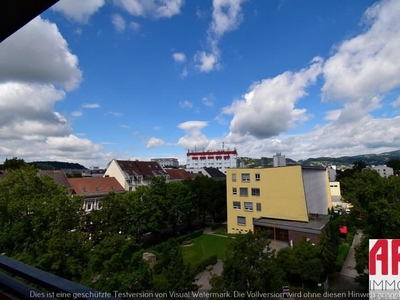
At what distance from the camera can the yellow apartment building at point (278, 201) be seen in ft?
75.8

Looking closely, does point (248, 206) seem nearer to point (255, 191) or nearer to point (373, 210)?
point (255, 191)

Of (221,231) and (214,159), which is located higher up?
(214,159)

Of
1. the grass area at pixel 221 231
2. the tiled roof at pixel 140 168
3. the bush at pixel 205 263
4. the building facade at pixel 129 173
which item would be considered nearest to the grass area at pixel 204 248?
the bush at pixel 205 263

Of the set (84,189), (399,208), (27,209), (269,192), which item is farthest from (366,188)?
(84,189)

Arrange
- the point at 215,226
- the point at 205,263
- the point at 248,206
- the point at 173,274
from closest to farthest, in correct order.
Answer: the point at 173,274 < the point at 205,263 < the point at 248,206 < the point at 215,226

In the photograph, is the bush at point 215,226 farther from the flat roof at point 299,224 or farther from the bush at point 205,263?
the bush at point 205,263

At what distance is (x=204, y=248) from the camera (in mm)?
22406

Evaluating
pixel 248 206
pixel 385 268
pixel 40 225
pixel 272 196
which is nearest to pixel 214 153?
pixel 248 206

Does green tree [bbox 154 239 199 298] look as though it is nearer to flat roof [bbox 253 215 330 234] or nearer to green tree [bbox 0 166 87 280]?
green tree [bbox 0 166 87 280]

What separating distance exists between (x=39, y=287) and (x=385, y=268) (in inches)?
423

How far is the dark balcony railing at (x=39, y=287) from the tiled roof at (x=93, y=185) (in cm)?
2952

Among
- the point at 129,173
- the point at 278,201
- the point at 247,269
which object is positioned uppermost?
the point at 129,173

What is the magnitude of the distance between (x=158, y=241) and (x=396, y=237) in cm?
1977

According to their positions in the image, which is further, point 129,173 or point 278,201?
point 129,173
